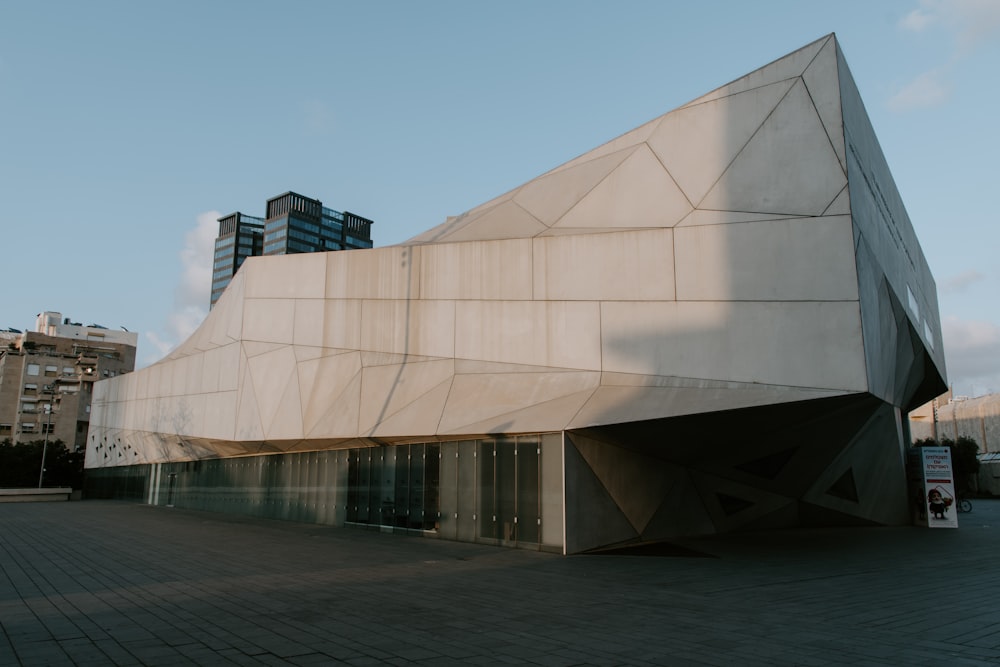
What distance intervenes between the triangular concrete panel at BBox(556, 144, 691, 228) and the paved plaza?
292 inches

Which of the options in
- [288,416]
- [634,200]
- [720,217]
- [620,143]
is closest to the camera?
[720,217]

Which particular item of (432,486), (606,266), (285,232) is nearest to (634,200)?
(606,266)

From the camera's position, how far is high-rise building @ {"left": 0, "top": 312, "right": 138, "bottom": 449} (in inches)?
3280

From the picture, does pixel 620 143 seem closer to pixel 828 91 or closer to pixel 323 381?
pixel 828 91

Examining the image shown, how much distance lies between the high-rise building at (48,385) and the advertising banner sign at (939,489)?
85.0 metres

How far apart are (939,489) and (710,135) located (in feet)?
44.7

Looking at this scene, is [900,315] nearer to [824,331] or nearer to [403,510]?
[824,331]

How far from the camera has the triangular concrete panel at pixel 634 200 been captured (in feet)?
50.3

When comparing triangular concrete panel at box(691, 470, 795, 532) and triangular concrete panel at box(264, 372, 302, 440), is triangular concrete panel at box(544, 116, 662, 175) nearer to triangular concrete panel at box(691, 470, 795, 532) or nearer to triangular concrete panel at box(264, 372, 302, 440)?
triangular concrete panel at box(691, 470, 795, 532)

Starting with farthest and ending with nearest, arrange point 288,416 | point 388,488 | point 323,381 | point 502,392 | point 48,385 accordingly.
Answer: point 48,385
point 288,416
point 323,381
point 388,488
point 502,392

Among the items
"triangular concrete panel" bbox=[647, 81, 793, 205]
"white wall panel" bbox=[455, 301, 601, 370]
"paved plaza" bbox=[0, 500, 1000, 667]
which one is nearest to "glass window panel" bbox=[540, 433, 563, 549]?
"paved plaza" bbox=[0, 500, 1000, 667]

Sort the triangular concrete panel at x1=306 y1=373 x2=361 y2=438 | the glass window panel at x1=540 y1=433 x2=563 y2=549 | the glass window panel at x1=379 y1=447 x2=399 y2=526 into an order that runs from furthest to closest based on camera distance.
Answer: the triangular concrete panel at x1=306 y1=373 x2=361 y2=438, the glass window panel at x1=379 y1=447 x2=399 y2=526, the glass window panel at x1=540 y1=433 x2=563 y2=549

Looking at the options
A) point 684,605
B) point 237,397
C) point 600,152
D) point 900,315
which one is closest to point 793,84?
point 600,152

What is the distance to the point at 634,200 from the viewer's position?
52.7 feet
